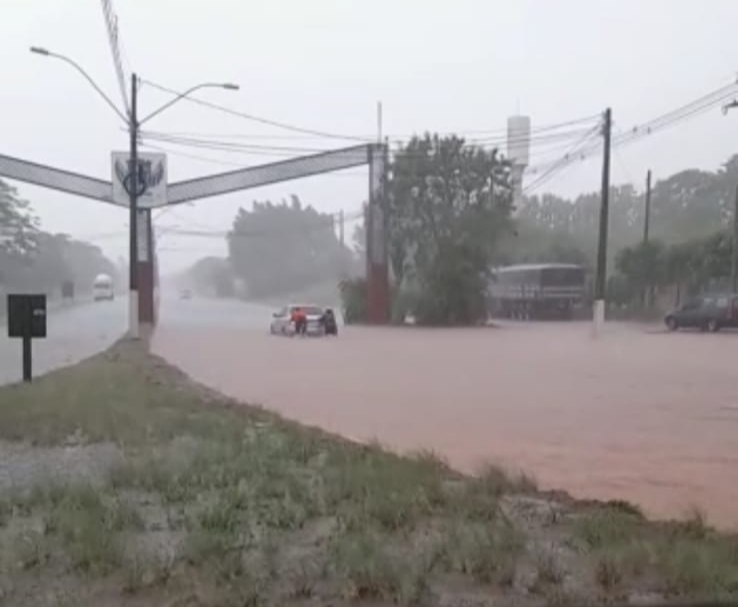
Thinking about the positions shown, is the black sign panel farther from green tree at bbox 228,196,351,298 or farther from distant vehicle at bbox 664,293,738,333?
green tree at bbox 228,196,351,298

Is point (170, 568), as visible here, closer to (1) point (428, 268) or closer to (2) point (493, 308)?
(1) point (428, 268)

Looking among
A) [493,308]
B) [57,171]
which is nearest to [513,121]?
[493,308]

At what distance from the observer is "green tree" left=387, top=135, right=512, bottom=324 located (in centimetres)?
5306

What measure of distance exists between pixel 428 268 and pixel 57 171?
1856 centimetres

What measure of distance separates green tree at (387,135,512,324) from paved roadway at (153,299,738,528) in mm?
17514

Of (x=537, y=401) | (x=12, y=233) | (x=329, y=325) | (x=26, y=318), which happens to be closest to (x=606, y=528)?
(x=537, y=401)

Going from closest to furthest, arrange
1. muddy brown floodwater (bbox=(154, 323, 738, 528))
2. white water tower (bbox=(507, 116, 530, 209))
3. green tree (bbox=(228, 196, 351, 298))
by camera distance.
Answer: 1. muddy brown floodwater (bbox=(154, 323, 738, 528))
2. white water tower (bbox=(507, 116, 530, 209))
3. green tree (bbox=(228, 196, 351, 298))

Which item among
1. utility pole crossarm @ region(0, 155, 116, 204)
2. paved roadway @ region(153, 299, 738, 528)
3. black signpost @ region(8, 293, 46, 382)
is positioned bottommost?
paved roadway @ region(153, 299, 738, 528)

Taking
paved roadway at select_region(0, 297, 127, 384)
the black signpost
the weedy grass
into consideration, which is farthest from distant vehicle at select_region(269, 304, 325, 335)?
the weedy grass

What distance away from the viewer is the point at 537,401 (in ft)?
57.5

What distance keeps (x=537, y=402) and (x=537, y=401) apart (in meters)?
0.16

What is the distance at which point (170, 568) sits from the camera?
19.1 ft

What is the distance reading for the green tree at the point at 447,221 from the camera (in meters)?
53.1

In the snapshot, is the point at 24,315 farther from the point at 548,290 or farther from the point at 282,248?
the point at 282,248
